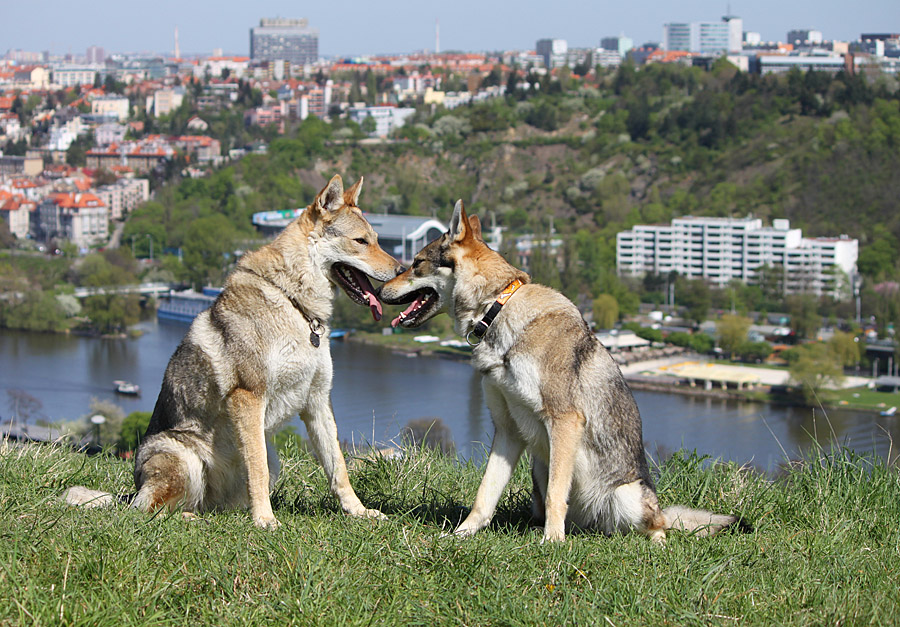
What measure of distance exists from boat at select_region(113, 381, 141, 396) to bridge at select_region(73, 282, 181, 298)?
1330 cm

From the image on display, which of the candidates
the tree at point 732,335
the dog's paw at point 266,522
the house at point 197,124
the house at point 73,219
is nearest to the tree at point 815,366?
the tree at point 732,335

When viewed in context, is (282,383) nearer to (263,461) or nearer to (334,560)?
(263,461)

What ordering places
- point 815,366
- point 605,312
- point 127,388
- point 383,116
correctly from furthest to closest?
point 383,116
point 605,312
point 815,366
point 127,388

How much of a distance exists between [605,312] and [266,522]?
123ft

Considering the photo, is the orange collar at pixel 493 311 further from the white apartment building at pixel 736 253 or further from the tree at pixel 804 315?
the white apartment building at pixel 736 253

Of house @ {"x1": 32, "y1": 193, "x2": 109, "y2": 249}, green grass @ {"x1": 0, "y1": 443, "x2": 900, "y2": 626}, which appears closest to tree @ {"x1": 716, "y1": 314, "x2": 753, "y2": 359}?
green grass @ {"x1": 0, "y1": 443, "x2": 900, "y2": 626}

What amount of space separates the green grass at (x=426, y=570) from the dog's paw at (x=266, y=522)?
47 mm

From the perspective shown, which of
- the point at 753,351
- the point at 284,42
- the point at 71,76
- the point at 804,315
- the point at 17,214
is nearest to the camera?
the point at 753,351

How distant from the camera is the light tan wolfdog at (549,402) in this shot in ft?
10.2

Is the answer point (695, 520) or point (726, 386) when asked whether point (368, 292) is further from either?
point (726, 386)

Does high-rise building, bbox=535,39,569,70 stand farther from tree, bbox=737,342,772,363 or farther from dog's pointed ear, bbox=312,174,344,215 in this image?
dog's pointed ear, bbox=312,174,344,215

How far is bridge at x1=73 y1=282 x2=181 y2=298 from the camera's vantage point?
4316 centimetres

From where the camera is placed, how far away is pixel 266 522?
3182 mm

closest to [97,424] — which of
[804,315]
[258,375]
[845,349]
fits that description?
[258,375]
